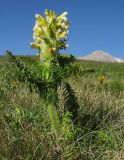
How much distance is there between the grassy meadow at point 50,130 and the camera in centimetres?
455

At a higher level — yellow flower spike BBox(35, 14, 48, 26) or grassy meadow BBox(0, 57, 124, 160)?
yellow flower spike BBox(35, 14, 48, 26)

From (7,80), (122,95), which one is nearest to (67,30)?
(7,80)

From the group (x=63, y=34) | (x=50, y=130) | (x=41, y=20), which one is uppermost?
(x=41, y=20)

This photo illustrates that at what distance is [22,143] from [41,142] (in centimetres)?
20

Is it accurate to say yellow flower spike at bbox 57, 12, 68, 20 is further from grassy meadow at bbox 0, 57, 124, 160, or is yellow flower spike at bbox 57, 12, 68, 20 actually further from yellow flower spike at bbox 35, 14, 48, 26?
grassy meadow at bbox 0, 57, 124, 160

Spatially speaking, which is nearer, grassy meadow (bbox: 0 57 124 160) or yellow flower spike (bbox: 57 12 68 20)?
grassy meadow (bbox: 0 57 124 160)

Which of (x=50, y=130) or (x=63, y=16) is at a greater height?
(x=63, y=16)

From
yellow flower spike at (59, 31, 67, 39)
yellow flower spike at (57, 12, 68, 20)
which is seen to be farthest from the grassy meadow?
yellow flower spike at (57, 12, 68, 20)

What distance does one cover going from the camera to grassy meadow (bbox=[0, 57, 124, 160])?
4555mm

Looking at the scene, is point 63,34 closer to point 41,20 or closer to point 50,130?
point 41,20

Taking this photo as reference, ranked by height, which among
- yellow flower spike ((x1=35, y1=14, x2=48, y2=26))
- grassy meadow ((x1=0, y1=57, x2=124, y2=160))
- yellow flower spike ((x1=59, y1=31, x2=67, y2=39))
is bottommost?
grassy meadow ((x1=0, y1=57, x2=124, y2=160))

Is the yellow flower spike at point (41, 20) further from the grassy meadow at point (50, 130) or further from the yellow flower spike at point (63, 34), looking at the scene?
the grassy meadow at point (50, 130)

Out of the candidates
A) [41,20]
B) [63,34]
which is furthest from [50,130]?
[41,20]

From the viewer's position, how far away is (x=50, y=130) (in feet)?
17.1
